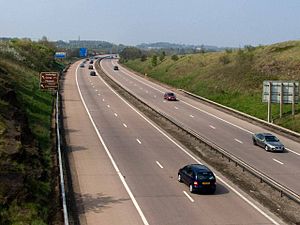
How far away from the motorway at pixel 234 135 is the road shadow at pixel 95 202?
953 centimetres

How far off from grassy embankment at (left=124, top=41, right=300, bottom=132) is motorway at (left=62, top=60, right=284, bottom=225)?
11872mm

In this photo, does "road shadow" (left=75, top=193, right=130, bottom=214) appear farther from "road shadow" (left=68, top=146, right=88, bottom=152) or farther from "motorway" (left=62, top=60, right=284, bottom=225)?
"road shadow" (left=68, top=146, right=88, bottom=152)

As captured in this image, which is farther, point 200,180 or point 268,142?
point 268,142

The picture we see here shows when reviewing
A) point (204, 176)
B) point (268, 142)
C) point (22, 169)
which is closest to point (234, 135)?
point (268, 142)

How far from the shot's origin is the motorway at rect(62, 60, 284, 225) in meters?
22.1

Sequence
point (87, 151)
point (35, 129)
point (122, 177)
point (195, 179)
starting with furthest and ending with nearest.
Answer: point (35, 129)
point (87, 151)
point (122, 177)
point (195, 179)

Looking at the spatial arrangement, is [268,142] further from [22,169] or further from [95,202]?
[22,169]

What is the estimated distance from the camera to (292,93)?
51719 mm

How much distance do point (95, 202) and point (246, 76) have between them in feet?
170

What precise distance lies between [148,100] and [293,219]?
153ft

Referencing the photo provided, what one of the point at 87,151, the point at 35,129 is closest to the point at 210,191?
the point at 87,151

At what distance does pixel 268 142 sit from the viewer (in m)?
37.9

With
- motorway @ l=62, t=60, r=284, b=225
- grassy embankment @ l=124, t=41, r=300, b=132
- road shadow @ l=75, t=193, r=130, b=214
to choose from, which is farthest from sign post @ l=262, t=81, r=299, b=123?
road shadow @ l=75, t=193, r=130, b=214

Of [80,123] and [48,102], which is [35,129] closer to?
[80,123]
